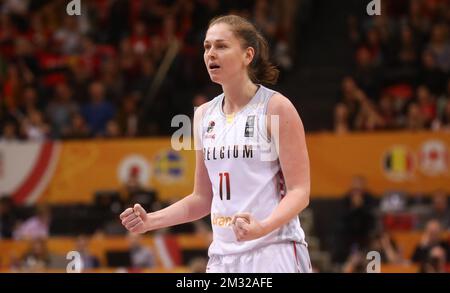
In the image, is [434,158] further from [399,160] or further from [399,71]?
[399,71]

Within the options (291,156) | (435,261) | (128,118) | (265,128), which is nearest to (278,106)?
(265,128)

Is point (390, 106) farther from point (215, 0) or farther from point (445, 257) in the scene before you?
point (215, 0)

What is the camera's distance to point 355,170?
526 inches

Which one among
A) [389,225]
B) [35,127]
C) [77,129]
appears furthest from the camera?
[35,127]

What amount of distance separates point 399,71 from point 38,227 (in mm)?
6730

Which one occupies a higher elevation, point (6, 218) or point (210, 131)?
point (210, 131)

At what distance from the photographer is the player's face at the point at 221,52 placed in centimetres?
445

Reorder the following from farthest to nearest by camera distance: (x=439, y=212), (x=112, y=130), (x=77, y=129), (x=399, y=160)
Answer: (x=77, y=129), (x=112, y=130), (x=399, y=160), (x=439, y=212)

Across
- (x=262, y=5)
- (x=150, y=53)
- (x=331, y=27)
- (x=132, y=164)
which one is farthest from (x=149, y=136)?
(x=331, y=27)

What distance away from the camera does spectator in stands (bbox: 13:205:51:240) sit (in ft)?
44.7

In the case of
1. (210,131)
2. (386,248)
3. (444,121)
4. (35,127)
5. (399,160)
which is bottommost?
(386,248)

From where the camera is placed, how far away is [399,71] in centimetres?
1513

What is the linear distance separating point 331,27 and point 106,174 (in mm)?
6227

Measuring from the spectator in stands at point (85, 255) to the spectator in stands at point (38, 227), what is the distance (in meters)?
1.70
